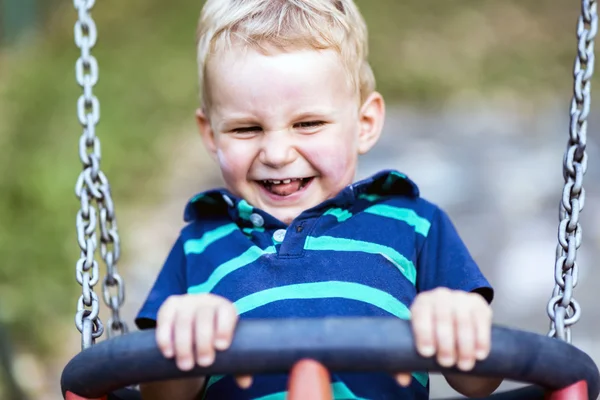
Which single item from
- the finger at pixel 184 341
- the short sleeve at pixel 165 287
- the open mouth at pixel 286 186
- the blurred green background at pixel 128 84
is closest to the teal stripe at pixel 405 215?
the open mouth at pixel 286 186

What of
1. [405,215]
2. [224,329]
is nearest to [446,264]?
[405,215]

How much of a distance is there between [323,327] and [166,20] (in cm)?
493

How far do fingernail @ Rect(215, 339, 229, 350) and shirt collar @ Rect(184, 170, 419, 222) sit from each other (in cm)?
49

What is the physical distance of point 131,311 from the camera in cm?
310

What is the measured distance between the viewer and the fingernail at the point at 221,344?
1.11m

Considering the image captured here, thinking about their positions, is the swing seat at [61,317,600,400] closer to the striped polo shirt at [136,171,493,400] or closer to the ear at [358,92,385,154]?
the striped polo shirt at [136,171,493,400]

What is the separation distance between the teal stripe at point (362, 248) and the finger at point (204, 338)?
43cm

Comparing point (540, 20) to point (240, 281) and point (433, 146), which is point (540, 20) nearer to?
point (433, 146)

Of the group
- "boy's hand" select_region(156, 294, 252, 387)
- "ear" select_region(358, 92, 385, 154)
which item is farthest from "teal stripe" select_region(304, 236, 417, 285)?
"boy's hand" select_region(156, 294, 252, 387)

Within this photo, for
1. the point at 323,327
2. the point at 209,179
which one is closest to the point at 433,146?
the point at 209,179

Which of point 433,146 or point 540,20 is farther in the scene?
point 540,20

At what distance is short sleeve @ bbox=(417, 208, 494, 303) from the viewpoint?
4.92 feet

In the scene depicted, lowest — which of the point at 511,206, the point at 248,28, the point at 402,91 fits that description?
the point at 248,28

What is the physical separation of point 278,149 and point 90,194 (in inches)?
12.1
